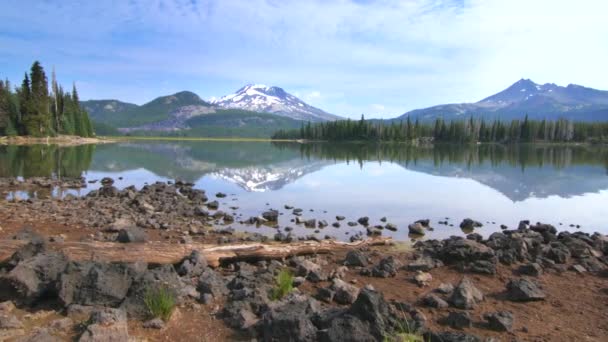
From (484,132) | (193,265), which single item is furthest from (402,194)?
(484,132)

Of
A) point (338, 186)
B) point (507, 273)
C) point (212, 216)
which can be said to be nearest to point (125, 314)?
point (507, 273)

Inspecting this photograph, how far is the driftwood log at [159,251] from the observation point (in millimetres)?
10016

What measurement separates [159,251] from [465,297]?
7.45 metres

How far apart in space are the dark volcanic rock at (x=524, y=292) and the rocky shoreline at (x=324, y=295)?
0.03m

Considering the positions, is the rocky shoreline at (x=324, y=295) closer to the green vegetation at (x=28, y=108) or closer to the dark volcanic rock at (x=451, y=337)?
the dark volcanic rock at (x=451, y=337)

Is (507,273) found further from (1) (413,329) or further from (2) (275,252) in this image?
(2) (275,252)

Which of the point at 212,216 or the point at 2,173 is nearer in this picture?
the point at 212,216

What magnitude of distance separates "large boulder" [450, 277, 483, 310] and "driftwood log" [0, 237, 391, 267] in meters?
5.07

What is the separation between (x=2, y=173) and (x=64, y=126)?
8620cm

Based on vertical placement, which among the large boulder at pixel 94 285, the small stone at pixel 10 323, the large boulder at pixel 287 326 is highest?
the large boulder at pixel 94 285

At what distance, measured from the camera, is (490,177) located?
45094 millimetres

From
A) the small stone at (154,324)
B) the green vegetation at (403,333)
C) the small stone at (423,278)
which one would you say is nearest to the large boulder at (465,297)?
the small stone at (423,278)

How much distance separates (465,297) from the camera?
9453 millimetres

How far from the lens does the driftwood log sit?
10.0 metres
